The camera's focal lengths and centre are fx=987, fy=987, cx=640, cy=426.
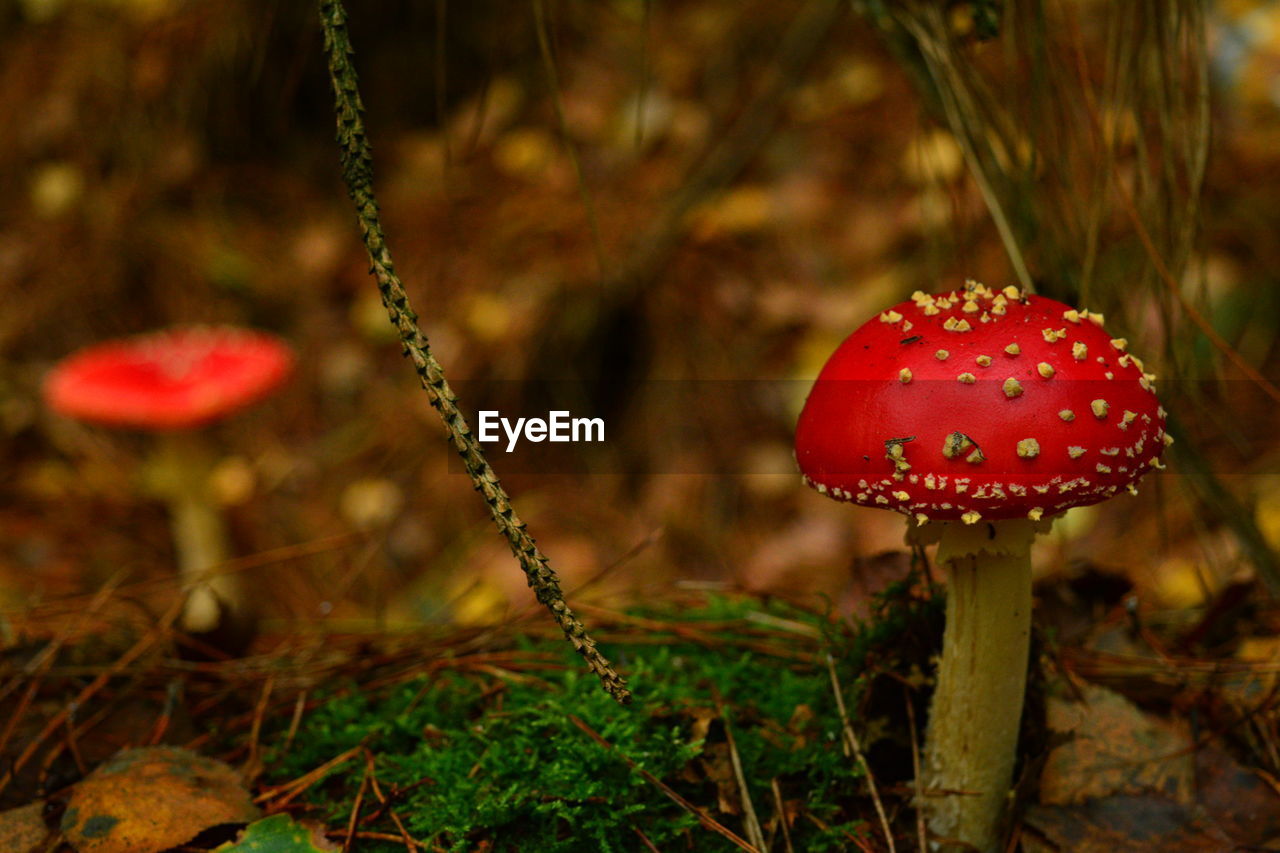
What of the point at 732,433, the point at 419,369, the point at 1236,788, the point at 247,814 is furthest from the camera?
the point at 732,433

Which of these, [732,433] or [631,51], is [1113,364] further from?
[631,51]

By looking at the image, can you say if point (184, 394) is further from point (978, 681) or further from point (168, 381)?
point (978, 681)

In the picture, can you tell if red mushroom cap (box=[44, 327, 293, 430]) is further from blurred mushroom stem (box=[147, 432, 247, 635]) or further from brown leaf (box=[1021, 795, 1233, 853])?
brown leaf (box=[1021, 795, 1233, 853])

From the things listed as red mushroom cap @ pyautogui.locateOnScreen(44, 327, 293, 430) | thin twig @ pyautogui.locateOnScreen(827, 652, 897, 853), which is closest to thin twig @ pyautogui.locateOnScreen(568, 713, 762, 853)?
thin twig @ pyautogui.locateOnScreen(827, 652, 897, 853)

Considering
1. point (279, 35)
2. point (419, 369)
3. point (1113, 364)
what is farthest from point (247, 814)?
point (279, 35)

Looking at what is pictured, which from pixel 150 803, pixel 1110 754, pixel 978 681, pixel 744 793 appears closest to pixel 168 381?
pixel 150 803

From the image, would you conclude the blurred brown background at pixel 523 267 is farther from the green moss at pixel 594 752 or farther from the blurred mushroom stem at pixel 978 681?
the blurred mushroom stem at pixel 978 681
